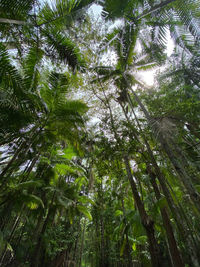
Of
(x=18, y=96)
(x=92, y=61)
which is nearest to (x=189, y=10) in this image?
(x=92, y=61)

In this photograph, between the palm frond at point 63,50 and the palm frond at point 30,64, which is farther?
the palm frond at point 63,50

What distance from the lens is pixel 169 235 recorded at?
11.8ft

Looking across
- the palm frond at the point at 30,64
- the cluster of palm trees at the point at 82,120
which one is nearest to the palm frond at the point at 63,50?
the cluster of palm trees at the point at 82,120

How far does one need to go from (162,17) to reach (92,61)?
3857 mm

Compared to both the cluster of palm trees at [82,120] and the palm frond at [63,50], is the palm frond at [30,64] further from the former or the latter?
the palm frond at [63,50]

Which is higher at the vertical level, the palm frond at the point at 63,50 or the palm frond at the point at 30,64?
the palm frond at the point at 63,50

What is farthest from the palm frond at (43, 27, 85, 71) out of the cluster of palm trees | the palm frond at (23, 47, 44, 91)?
the palm frond at (23, 47, 44, 91)

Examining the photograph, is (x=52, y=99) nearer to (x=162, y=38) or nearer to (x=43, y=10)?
(x=43, y=10)

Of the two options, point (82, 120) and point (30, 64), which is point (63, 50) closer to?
point (30, 64)

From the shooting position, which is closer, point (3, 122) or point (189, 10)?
point (189, 10)

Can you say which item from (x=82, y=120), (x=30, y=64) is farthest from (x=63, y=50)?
(x=82, y=120)

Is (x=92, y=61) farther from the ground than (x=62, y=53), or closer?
farther from the ground

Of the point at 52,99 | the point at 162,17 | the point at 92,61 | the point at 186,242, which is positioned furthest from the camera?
the point at 92,61

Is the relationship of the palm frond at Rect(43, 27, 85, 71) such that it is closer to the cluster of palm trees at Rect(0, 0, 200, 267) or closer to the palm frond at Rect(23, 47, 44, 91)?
the cluster of palm trees at Rect(0, 0, 200, 267)
